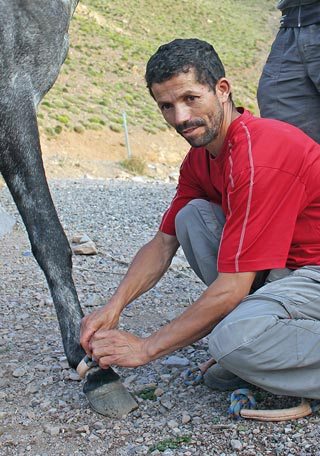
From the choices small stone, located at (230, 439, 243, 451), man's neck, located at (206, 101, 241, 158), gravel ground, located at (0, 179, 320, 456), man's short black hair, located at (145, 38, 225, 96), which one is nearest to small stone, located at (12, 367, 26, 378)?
gravel ground, located at (0, 179, 320, 456)

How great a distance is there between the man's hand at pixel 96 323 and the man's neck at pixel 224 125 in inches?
30.8

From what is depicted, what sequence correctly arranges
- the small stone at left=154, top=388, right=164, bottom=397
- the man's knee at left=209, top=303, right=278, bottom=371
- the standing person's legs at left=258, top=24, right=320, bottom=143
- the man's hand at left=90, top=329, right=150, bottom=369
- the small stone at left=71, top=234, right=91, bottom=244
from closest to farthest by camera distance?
the man's knee at left=209, top=303, right=278, bottom=371 → the man's hand at left=90, top=329, right=150, bottom=369 → the small stone at left=154, top=388, right=164, bottom=397 → the standing person's legs at left=258, top=24, right=320, bottom=143 → the small stone at left=71, top=234, right=91, bottom=244

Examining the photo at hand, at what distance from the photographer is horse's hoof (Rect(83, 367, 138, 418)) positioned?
301cm

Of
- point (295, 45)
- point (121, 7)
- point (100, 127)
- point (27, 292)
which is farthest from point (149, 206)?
point (121, 7)

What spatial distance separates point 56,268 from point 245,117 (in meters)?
1.18

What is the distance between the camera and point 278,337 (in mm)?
2750

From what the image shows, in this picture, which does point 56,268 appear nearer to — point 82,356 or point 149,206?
point 82,356

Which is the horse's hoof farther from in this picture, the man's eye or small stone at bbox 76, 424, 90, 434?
the man's eye

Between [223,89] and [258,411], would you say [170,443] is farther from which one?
[223,89]

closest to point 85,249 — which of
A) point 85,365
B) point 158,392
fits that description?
point 158,392

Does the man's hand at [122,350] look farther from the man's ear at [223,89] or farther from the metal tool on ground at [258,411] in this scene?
the man's ear at [223,89]

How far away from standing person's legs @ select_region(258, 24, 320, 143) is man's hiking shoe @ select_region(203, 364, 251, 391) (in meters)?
1.47

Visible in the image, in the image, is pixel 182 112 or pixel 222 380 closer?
pixel 182 112

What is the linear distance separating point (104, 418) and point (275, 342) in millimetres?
784
